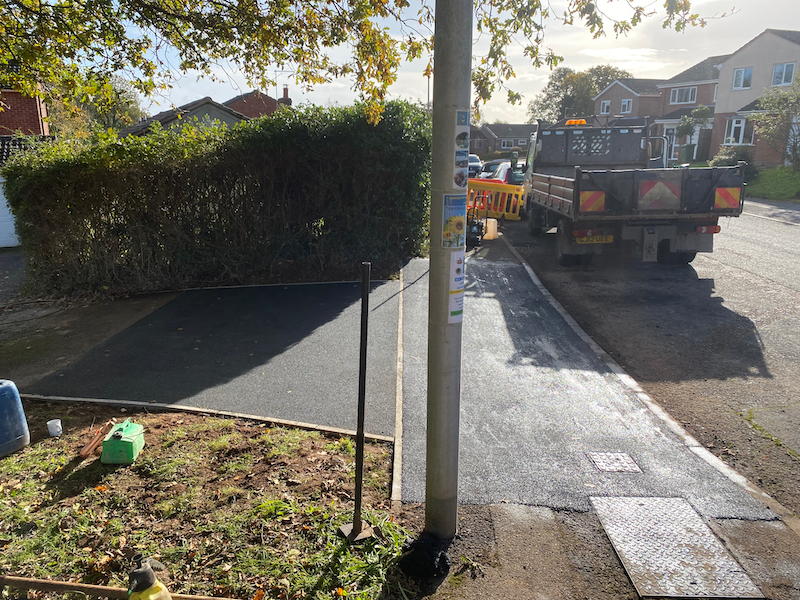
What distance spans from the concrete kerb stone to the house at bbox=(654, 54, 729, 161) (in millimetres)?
44316

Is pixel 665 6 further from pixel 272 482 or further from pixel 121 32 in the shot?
pixel 121 32

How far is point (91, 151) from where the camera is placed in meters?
9.48

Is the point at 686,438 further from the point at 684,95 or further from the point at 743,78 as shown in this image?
the point at 684,95

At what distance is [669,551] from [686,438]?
1.68 meters

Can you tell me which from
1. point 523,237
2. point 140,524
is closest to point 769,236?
point 523,237

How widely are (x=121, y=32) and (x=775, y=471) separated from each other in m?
9.32

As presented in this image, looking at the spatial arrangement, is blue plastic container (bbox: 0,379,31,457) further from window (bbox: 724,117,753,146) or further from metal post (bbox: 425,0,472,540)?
window (bbox: 724,117,753,146)

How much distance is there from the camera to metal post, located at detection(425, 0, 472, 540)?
3045 millimetres

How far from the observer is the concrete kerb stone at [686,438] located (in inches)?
149

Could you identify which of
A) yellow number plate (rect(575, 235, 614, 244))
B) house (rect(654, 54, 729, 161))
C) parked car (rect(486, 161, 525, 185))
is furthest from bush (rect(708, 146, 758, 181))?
yellow number plate (rect(575, 235, 614, 244))

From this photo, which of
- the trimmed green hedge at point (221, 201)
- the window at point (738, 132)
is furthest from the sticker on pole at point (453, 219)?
the window at point (738, 132)

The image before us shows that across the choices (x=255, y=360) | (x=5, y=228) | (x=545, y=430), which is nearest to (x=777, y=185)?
(x=545, y=430)

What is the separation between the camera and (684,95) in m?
51.3

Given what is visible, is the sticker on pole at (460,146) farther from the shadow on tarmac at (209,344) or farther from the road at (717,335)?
the shadow on tarmac at (209,344)
